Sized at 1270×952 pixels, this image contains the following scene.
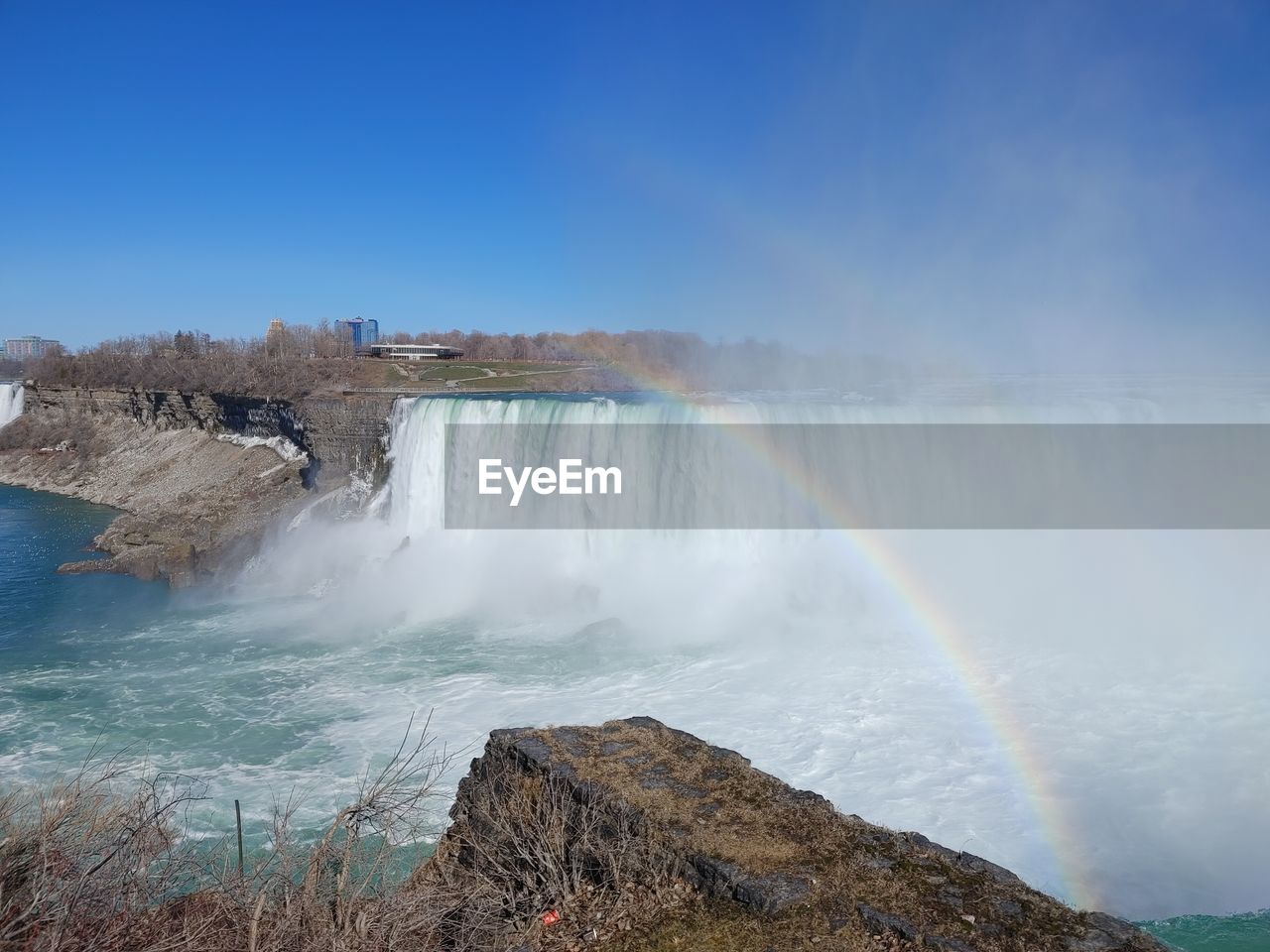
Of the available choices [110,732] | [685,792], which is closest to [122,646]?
[110,732]

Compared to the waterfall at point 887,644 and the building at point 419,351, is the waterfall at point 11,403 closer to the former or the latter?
the building at point 419,351

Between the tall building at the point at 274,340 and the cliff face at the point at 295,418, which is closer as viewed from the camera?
the cliff face at the point at 295,418

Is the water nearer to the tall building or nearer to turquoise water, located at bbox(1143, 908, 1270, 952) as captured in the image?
turquoise water, located at bbox(1143, 908, 1270, 952)

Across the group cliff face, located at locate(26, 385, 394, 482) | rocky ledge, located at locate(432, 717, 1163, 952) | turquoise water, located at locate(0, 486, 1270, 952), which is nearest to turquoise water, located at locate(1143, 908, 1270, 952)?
turquoise water, located at locate(0, 486, 1270, 952)

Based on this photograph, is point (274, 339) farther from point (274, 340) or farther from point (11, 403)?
point (11, 403)

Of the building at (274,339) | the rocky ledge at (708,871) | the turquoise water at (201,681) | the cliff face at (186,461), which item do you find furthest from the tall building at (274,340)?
the rocky ledge at (708,871)
